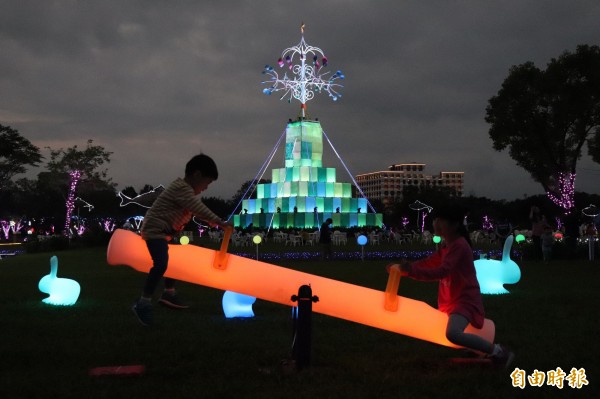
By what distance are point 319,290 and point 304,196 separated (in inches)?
1637

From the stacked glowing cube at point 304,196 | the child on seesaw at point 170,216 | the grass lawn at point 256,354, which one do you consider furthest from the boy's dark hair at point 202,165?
the stacked glowing cube at point 304,196

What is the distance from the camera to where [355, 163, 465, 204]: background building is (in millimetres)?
155250

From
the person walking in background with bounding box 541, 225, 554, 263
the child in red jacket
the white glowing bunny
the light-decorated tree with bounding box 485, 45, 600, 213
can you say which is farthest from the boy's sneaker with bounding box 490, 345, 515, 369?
the light-decorated tree with bounding box 485, 45, 600, 213

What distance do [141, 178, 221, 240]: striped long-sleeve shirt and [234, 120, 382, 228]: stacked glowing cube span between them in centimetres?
3894

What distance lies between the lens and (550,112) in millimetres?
32562

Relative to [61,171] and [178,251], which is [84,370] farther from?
[61,171]

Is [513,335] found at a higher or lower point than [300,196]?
lower

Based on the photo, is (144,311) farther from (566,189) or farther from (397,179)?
(397,179)

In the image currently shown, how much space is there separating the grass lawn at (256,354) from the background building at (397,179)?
14445 cm

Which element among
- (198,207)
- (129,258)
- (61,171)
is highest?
(61,171)

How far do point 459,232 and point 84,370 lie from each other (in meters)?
3.19

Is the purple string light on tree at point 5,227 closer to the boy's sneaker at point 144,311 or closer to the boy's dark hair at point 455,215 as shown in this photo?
the boy's sneaker at point 144,311

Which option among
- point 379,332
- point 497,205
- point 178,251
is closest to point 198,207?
point 178,251

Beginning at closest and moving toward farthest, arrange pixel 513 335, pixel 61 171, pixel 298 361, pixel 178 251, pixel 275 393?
pixel 275 393 < pixel 298 361 < pixel 178 251 < pixel 513 335 < pixel 61 171
